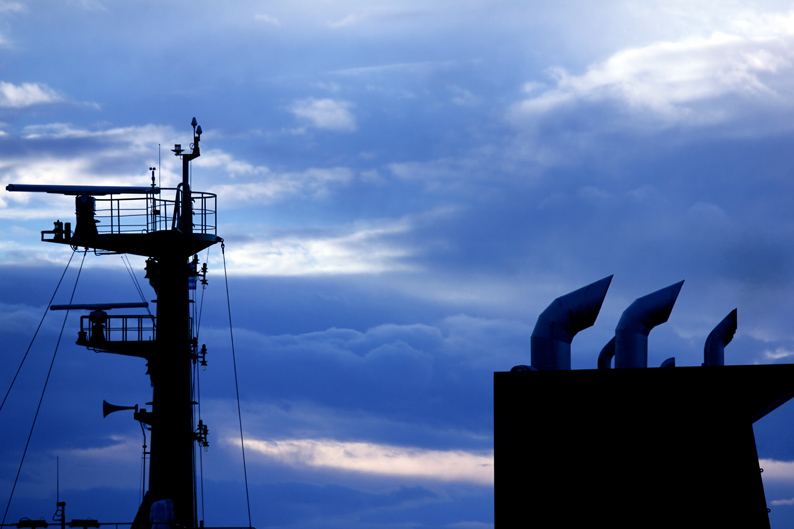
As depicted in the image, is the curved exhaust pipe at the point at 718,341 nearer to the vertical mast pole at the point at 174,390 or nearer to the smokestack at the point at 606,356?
the smokestack at the point at 606,356

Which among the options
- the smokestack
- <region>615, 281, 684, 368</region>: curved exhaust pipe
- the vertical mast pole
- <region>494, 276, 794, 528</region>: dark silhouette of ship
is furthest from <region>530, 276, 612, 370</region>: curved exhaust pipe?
the vertical mast pole

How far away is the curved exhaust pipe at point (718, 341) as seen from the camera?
1056 inches

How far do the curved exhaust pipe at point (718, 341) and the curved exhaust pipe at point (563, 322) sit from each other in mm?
3879

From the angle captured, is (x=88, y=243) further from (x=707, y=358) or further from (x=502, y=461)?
(x=707, y=358)

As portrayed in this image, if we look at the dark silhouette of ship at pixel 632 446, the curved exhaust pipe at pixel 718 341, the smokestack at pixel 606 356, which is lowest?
the dark silhouette of ship at pixel 632 446

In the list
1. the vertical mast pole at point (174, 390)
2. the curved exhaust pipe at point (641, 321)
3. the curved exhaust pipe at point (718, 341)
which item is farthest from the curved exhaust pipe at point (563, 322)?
the vertical mast pole at point (174, 390)

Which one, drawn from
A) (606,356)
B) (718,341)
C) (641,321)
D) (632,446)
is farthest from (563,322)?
(606,356)

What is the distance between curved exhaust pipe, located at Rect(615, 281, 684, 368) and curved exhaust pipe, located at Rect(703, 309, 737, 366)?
6.20ft

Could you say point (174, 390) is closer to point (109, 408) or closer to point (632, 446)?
point (109, 408)

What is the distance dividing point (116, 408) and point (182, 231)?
295 inches

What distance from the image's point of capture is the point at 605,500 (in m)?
23.0

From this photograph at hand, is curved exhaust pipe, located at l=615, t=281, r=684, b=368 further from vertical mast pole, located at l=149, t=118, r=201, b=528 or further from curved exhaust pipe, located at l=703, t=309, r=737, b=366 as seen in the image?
vertical mast pole, located at l=149, t=118, r=201, b=528

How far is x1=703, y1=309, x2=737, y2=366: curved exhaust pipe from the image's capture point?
26.8 meters

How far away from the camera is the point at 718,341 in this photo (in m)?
26.9
